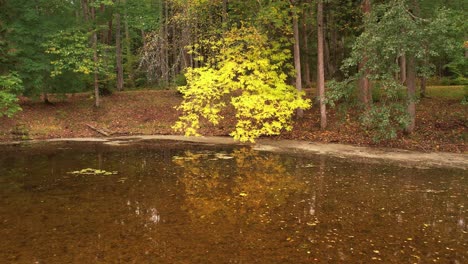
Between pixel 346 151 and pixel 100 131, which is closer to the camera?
pixel 346 151

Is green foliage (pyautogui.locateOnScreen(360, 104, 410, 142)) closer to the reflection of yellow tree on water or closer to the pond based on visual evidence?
the pond

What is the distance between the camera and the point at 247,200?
10.2 m

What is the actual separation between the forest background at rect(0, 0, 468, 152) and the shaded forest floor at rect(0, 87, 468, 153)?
107mm

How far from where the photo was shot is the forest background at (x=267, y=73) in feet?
56.4

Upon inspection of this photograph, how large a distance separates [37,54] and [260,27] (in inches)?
619

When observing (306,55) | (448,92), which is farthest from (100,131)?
(448,92)

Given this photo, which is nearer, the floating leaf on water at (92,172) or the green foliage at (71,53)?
the floating leaf on water at (92,172)

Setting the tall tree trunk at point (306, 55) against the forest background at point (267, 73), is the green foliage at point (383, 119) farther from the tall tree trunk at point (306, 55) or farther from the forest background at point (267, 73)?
the tall tree trunk at point (306, 55)

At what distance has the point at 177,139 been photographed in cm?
2172

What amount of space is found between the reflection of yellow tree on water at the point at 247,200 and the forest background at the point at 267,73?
16.0 ft

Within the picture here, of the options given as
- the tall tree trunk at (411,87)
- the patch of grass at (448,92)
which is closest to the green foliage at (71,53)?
the tall tree trunk at (411,87)

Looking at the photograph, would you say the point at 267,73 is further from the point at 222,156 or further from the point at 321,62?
the point at 222,156

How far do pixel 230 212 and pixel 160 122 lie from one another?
1717 cm

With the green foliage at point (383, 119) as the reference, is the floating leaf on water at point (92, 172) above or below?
below
